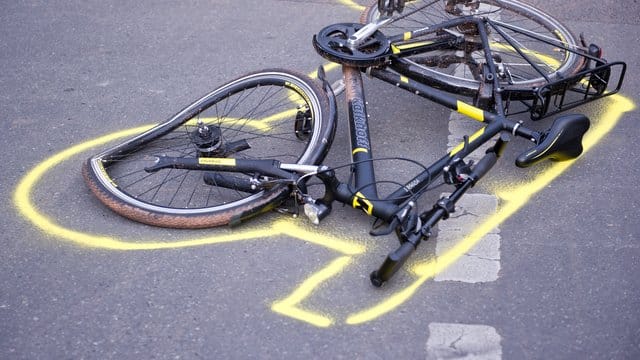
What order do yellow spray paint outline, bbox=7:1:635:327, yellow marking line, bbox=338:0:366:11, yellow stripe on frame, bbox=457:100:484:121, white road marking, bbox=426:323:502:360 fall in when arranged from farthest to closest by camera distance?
1. yellow marking line, bbox=338:0:366:11
2. yellow stripe on frame, bbox=457:100:484:121
3. yellow spray paint outline, bbox=7:1:635:327
4. white road marking, bbox=426:323:502:360

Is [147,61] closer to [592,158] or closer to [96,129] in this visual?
[96,129]

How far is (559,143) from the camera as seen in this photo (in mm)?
4078

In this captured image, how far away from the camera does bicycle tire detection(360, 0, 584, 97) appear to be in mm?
4605

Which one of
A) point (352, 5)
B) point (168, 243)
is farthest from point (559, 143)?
point (352, 5)

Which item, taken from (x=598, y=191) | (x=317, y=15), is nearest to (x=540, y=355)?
(x=598, y=191)

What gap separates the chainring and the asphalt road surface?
25.7 inches

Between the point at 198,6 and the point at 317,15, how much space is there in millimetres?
1227

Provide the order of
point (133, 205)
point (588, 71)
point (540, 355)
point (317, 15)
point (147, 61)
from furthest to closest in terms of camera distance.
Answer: point (317, 15) < point (147, 61) < point (588, 71) < point (133, 205) < point (540, 355)

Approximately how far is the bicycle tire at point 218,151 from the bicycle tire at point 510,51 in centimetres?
99

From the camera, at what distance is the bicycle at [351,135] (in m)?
3.79

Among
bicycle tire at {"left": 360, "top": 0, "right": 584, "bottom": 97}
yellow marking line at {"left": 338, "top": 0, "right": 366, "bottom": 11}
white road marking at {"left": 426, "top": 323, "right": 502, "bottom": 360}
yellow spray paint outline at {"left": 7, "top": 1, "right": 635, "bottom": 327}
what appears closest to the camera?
white road marking at {"left": 426, "top": 323, "right": 502, "bottom": 360}

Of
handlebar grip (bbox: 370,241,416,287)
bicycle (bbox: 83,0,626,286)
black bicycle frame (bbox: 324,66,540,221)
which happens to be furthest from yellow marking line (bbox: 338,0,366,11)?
handlebar grip (bbox: 370,241,416,287)

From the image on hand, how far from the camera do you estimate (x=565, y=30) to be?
514 cm

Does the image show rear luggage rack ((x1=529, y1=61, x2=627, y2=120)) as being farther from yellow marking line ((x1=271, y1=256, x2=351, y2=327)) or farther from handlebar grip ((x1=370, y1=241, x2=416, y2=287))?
yellow marking line ((x1=271, y1=256, x2=351, y2=327))
